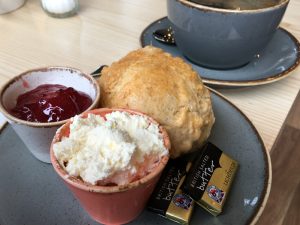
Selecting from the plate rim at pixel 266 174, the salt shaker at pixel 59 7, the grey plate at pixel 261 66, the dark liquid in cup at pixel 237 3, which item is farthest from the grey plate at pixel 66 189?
the salt shaker at pixel 59 7

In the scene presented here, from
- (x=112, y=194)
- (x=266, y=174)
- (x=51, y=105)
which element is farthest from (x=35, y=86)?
(x=266, y=174)

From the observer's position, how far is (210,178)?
627mm

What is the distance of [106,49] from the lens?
1053mm

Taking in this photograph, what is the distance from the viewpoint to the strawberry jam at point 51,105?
64 cm

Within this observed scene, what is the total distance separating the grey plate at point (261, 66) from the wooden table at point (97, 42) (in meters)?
0.03

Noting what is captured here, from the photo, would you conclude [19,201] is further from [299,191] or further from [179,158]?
[299,191]

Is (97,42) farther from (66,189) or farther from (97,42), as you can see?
(66,189)

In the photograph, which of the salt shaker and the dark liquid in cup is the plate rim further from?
the salt shaker

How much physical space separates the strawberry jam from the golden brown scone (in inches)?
2.0

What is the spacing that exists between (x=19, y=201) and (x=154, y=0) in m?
0.99

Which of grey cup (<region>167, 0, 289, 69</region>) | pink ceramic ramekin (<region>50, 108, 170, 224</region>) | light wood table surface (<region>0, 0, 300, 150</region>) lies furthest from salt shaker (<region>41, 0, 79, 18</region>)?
pink ceramic ramekin (<region>50, 108, 170, 224</region>)

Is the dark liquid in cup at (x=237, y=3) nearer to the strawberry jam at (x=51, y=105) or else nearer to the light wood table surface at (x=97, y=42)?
the light wood table surface at (x=97, y=42)

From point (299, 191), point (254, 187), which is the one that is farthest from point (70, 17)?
point (299, 191)

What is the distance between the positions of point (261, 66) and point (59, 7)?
0.68 meters
